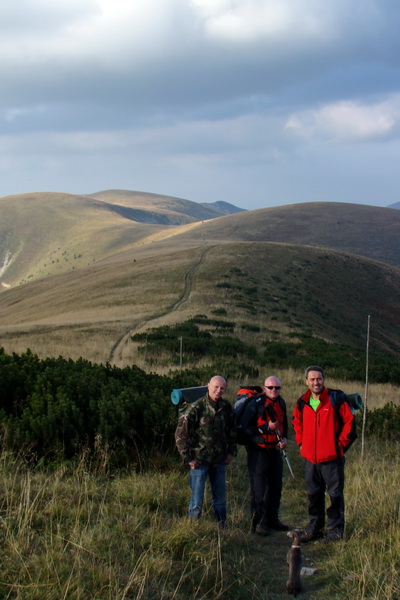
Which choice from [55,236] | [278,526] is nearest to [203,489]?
→ [278,526]

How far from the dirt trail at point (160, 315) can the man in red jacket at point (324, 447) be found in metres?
12.3

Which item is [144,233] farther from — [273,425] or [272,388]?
[273,425]

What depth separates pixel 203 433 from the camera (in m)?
5.64

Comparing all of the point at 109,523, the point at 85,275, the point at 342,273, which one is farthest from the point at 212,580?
the point at 342,273

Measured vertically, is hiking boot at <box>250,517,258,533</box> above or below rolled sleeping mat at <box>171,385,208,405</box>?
below

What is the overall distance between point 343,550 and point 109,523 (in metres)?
2.18

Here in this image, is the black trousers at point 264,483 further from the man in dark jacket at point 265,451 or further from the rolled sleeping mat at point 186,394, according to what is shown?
the rolled sleeping mat at point 186,394

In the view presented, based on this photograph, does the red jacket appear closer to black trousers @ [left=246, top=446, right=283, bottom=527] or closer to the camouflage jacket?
black trousers @ [left=246, top=446, right=283, bottom=527]

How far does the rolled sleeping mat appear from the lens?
607 cm

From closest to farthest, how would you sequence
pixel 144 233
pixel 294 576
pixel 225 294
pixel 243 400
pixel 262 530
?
pixel 294 576 → pixel 262 530 → pixel 243 400 → pixel 225 294 → pixel 144 233

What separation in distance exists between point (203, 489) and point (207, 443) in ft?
1.58

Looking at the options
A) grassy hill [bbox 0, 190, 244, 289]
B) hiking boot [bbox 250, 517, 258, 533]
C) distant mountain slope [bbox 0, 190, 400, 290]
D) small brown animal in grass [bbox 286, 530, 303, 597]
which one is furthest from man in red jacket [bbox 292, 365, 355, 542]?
grassy hill [bbox 0, 190, 244, 289]

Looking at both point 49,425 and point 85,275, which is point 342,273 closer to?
point 85,275

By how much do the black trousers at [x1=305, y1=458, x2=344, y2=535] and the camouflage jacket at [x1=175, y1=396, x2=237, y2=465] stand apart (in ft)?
3.22
